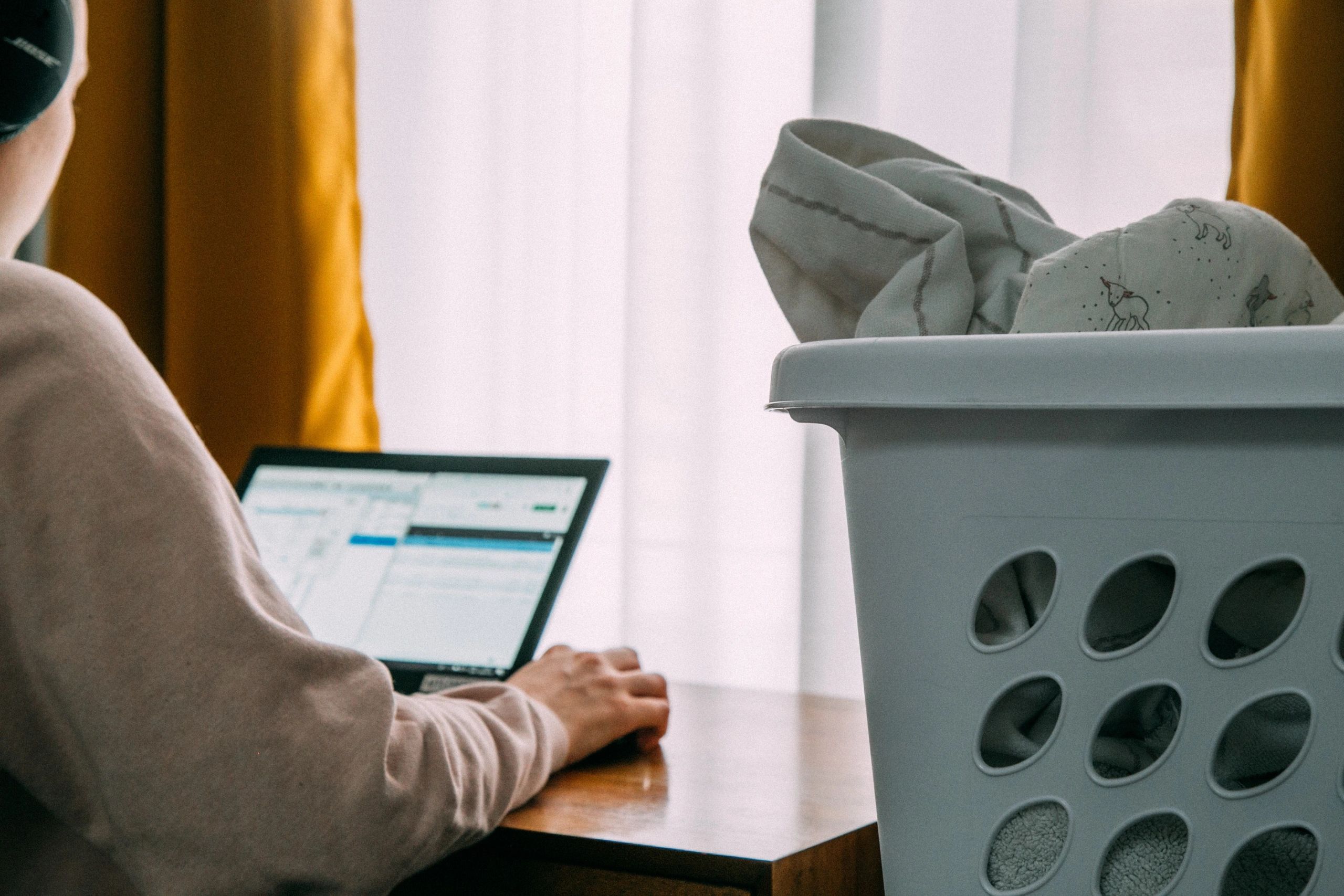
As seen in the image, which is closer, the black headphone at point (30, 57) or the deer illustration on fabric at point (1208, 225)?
the deer illustration on fabric at point (1208, 225)

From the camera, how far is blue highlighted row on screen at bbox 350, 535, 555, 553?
107 cm

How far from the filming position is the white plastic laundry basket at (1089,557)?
0.38 meters

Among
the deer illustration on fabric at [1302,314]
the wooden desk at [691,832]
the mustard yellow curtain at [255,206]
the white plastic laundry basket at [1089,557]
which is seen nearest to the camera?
the white plastic laundry basket at [1089,557]

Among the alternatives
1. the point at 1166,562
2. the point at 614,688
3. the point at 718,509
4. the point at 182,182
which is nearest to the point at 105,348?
the point at 614,688

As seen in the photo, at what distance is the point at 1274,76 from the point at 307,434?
4.06 ft

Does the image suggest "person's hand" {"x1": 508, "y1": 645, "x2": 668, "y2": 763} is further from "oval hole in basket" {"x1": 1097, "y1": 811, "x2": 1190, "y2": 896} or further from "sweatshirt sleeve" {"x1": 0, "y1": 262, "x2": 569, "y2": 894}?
"oval hole in basket" {"x1": 1097, "y1": 811, "x2": 1190, "y2": 896}

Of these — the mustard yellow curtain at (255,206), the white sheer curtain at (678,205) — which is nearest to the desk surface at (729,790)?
the white sheer curtain at (678,205)

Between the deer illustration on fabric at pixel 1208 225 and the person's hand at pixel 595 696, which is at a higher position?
the deer illustration on fabric at pixel 1208 225

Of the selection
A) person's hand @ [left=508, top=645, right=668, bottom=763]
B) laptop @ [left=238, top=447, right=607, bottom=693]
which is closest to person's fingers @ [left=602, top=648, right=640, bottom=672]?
person's hand @ [left=508, top=645, right=668, bottom=763]

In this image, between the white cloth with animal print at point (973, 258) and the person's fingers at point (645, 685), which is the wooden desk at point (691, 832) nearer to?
the person's fingers at point (645, 685)

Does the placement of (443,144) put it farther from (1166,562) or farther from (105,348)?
(1166,562)

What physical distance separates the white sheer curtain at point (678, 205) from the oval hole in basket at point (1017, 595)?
974 millimetres

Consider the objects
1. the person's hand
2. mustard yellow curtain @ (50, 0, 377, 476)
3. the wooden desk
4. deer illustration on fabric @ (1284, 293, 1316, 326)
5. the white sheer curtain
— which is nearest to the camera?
deer illustration on fabric @ (1284, 293, 1316, 326)

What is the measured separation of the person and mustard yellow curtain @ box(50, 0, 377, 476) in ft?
3.26
